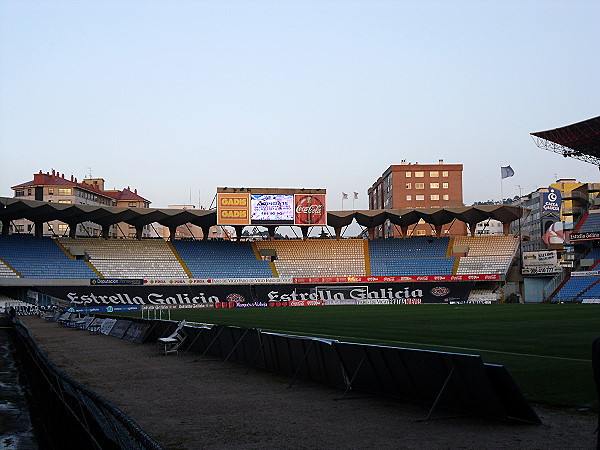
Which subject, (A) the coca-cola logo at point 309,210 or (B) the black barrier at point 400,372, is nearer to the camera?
(B) the black barrier at point 400,372

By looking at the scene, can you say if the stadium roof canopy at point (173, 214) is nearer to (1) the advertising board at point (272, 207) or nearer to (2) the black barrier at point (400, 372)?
(1) the advertising board at point (272, 207)

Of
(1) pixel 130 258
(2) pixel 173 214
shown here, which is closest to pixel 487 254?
(2) pixel 173 214

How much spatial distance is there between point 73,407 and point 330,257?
8401cm

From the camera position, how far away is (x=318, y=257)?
9050cm

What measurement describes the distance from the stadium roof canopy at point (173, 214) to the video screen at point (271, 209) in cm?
566

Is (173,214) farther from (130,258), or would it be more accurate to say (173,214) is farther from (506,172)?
(506,172)

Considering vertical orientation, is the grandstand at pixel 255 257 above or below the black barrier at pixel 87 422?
below

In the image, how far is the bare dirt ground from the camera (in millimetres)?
9305

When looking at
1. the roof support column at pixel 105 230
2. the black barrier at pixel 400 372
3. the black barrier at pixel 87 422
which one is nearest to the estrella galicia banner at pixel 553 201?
the roof support column at pixel 105 230

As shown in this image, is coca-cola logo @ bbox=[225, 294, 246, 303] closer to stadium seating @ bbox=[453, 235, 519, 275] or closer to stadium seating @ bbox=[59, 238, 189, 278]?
stadium seating @ bbox=[59, 238, 189, 278]

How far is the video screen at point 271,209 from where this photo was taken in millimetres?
86500

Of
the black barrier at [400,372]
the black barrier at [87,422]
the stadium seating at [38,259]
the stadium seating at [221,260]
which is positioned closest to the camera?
the black barrier at [87,422]

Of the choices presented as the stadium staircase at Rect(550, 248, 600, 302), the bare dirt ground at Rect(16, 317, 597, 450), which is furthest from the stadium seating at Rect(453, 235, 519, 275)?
the bare dirt ground at Rect(16, 317, 597, 450)

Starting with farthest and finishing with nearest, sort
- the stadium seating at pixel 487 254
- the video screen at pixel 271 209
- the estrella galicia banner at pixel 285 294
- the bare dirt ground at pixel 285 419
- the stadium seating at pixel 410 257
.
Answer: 1. the video screen at pixel 271 209
2. the stadium seating at pixel 410 257
3. the stadium seating at pixel 487 254
4. the estrella galicia banner at pixel 285 294
5. the bare dirt ground at pixel 285 419
